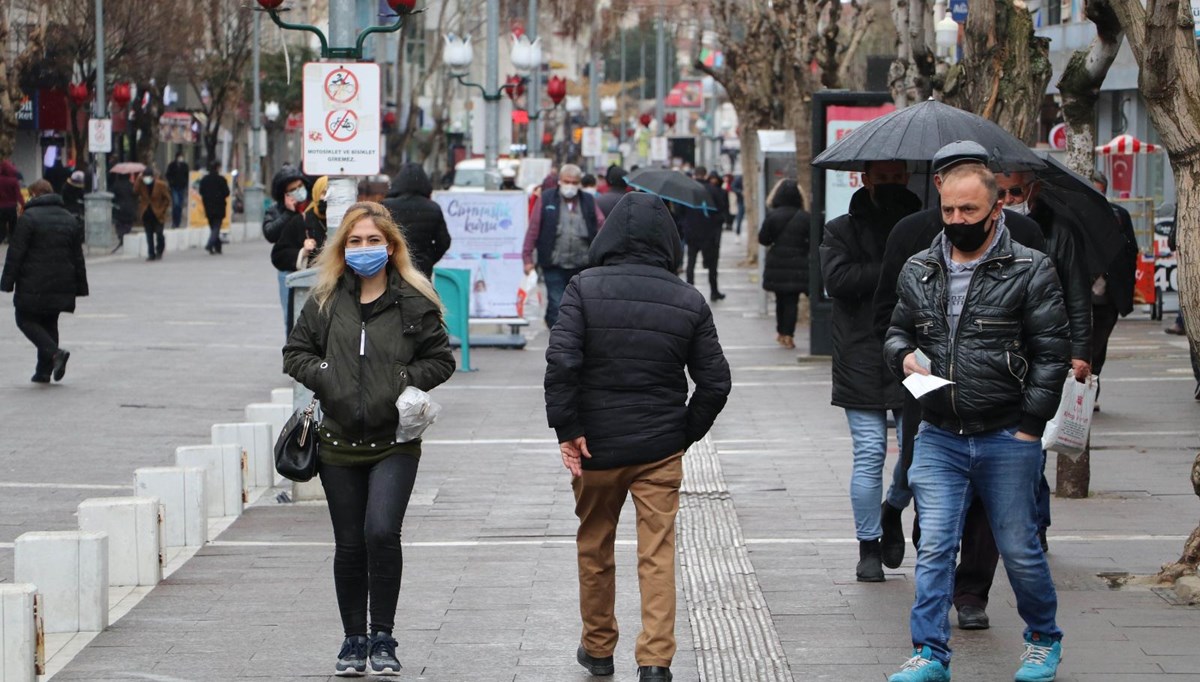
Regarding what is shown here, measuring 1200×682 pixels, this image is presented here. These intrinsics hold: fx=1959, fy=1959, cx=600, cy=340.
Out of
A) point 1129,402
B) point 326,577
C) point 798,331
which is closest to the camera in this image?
point 326,577

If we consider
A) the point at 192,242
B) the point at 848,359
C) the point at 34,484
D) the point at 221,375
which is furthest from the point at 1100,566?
the point at 192,242

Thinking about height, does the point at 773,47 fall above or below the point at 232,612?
above

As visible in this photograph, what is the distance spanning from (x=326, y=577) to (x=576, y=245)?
36.5ft

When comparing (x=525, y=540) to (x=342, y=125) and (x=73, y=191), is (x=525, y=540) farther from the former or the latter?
(x=73, y=191)

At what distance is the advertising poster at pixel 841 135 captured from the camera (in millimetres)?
17422

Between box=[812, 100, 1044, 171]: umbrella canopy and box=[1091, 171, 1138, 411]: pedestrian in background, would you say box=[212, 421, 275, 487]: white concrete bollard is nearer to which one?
box=[812, 100, 1044, 171]: umbrella canopy

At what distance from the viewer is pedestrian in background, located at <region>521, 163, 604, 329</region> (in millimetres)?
19297

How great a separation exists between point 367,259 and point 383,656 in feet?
4.39

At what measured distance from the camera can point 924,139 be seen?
793 centimetres

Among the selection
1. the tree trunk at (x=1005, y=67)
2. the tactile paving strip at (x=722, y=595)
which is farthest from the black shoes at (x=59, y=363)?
the tree trunk at (x=1005, y=67)

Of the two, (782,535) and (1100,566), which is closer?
(1100,566)

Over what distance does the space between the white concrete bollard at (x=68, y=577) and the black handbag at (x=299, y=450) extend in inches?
43.5

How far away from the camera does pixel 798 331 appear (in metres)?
22.1

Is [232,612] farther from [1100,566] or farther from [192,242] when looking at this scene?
[192,242]
